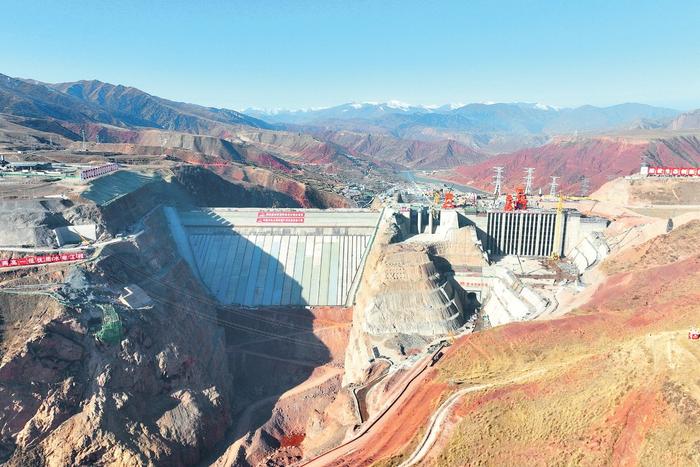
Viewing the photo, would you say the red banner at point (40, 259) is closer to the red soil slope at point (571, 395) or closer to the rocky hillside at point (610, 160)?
the red soil slope at point (571, 395)

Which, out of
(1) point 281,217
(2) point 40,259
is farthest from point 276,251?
(2) point 40,259

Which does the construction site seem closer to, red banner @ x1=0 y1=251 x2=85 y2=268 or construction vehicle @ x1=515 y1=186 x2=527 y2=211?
red banner @ x1=0 y1=251 x2=85 y2=268

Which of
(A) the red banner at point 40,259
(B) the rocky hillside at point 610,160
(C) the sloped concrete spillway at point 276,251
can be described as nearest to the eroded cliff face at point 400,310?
(C) the sloped concrete spillway at point 276,251

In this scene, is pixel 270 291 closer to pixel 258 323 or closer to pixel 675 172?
pixel 258 323

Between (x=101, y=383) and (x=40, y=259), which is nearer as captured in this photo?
(x=101, y=383)

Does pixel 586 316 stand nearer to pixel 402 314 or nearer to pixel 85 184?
pixel 402 314

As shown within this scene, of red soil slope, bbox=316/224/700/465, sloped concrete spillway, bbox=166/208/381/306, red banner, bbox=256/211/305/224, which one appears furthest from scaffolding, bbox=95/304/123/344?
red banner, bbox=256/211/305/224

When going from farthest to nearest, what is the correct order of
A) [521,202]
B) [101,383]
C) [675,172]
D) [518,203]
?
[675,172] < [518,203] < [521,202] < [101,383]
